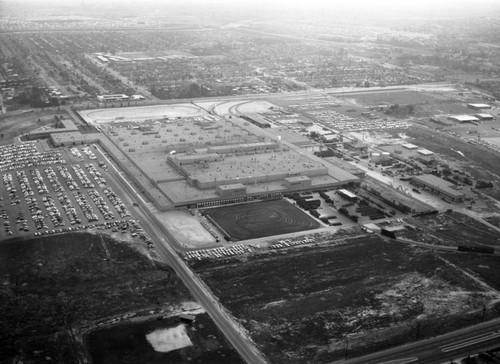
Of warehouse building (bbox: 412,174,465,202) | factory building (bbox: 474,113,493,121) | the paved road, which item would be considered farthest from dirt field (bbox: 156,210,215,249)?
factory building (bbox: 474,113,493,121)

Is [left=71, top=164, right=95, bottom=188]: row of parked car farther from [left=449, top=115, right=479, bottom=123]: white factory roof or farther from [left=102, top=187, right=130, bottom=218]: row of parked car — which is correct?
[left=449, top=115, right=479, bottom=123]: white factory roof

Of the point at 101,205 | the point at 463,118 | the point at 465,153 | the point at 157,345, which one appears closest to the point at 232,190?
the point at 101,205

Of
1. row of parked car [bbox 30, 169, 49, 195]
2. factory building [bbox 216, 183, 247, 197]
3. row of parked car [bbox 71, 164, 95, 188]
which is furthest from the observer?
row of parked car [bbox 71, 164, 95, 188]

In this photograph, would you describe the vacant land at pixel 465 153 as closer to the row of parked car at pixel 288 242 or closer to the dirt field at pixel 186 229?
the row of parked car at pixel 288 242

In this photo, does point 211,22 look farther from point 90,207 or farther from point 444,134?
point 90,207

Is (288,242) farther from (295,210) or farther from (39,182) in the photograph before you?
A: (39,182)

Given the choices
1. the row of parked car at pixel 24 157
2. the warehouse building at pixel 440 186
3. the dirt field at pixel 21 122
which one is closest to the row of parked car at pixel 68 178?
the row of parked car at pixel 24 157

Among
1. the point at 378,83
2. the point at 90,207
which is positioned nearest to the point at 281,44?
the point at 378,83
